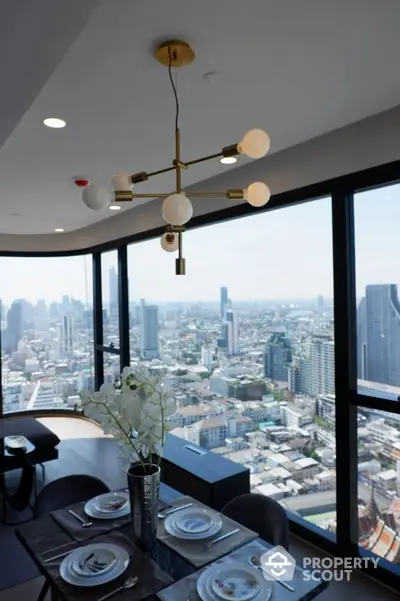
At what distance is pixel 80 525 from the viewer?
2006 millimetres

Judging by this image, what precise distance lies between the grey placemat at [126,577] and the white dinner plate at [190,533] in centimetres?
19

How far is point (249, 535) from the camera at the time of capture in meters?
1.90

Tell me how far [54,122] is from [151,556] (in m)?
2.33

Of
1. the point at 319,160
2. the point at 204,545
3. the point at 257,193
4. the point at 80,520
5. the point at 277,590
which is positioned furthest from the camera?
the point at 319,160

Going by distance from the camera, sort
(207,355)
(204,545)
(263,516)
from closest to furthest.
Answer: (204,545), (263,516), (207,355)

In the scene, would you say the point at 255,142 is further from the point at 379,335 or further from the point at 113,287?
the point at 113,287

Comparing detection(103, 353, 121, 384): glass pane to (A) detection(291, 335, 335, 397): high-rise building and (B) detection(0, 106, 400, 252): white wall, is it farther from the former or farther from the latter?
(A) detection(291, 335, 335, 397): high-rise building

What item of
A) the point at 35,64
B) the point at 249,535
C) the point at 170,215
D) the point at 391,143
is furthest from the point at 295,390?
the point at 35,64

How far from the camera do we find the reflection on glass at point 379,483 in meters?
2.64

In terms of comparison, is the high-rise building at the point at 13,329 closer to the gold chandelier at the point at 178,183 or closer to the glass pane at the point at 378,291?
the gold chandelier at the point at 178,183

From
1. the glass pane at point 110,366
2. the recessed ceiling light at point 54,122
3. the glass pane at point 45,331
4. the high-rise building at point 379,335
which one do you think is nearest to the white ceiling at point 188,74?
the recessed ceiling light at point 54,122

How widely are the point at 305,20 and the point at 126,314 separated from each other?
4.41 metres

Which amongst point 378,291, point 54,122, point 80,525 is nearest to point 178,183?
point 54,122

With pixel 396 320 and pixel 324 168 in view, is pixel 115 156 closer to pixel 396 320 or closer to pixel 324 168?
pixel 324 168
